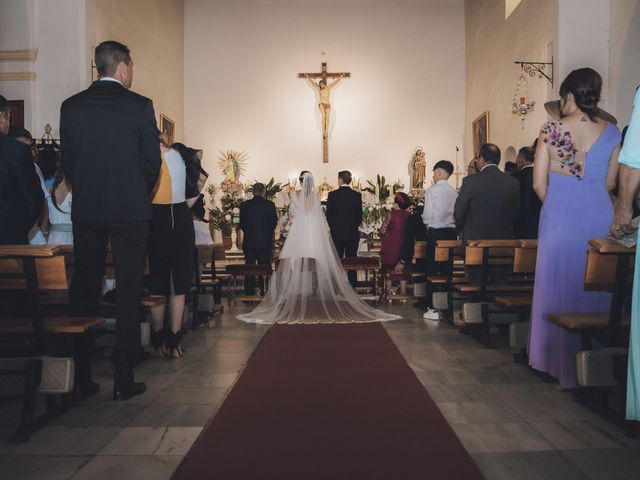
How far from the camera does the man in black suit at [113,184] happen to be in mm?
3117

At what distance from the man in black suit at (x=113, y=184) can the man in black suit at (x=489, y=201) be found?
3.24m

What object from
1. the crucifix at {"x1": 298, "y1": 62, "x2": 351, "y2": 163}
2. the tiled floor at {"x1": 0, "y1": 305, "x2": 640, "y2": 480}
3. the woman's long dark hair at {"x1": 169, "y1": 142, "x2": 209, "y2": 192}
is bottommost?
the tiled floor at {"x1": 0, "y1": 305, "x2": 640, "y2": 480}

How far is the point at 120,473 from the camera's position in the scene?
2.21 metres

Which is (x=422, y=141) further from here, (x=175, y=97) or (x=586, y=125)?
(x=586, y=125)

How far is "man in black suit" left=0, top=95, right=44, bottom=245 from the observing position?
3.30 metres

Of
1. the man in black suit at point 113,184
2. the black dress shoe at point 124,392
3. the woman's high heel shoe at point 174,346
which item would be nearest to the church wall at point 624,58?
the woman's high heel shoe at point 174,346

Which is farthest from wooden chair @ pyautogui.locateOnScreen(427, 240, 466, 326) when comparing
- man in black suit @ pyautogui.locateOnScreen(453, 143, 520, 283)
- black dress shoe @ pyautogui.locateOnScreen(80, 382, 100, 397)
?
black dress shoe @ pyautogui.locateOnScreen(80, 382, 100, 397)

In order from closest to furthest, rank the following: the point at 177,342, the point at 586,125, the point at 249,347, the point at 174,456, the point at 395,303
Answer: the point at 174,456
the point at 586,125
the point at 177,342
the point at 249,347
the point at 395,303

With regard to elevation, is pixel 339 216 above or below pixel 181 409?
above

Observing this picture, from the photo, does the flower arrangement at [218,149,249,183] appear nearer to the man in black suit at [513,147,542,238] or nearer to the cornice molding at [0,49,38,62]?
the cornice molding at [0,49,38,62]

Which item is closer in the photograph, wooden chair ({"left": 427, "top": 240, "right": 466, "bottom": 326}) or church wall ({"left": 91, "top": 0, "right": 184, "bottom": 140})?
wooden chair ({"left": 427, "top": 240, "right": 466, "bottom": 326})

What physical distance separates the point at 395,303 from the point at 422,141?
782cm

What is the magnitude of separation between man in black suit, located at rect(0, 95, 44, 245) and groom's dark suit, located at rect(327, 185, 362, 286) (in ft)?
15.3

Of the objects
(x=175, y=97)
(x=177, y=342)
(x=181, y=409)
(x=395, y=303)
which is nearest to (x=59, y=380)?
(x=181, y=409)
